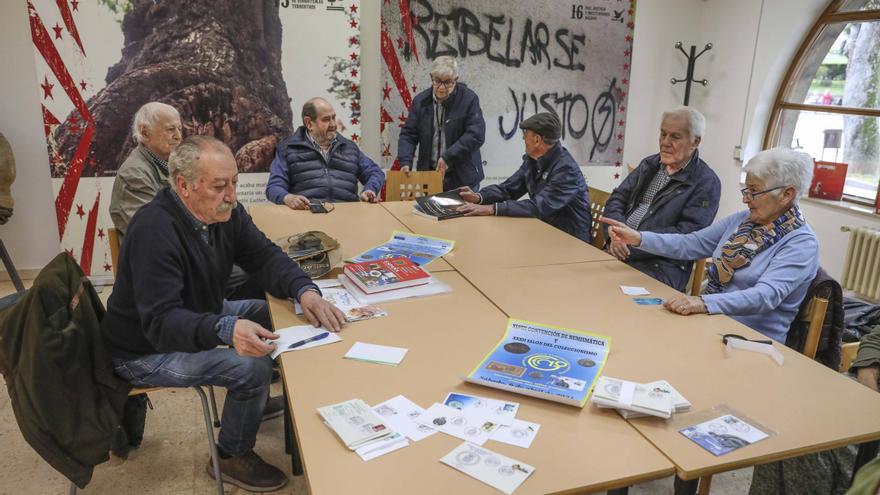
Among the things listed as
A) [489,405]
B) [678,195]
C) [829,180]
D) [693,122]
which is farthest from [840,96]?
[489,405]

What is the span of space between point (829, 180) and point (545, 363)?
4.05 m

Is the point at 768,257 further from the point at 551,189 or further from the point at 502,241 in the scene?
the point at 551,189

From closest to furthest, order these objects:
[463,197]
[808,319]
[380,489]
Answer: [380,489], [808,319], [463,197]

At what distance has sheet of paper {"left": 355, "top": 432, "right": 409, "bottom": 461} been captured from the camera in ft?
3.97

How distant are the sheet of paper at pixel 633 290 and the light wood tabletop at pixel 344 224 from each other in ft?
2.25

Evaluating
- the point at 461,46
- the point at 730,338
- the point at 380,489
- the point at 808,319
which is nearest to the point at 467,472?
the point at 380,489

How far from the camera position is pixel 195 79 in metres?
4.11

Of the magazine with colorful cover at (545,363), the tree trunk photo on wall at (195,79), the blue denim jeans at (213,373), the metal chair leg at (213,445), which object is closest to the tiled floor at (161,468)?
the metal chair leg at (213,445)

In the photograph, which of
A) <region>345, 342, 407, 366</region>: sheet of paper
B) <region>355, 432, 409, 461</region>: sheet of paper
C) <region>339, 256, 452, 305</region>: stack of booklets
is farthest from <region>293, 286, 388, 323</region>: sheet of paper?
<region>355, 432, 409, 461</region>: sheet of paper

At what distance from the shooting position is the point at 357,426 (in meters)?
1.29

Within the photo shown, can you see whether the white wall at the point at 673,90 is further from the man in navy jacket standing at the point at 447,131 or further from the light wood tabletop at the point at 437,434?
the light wood tabletop at the point at 437,434

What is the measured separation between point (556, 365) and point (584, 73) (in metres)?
4.13

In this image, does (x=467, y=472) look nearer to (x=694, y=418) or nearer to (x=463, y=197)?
(x=694, y=418)

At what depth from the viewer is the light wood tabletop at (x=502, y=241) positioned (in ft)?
8.35
